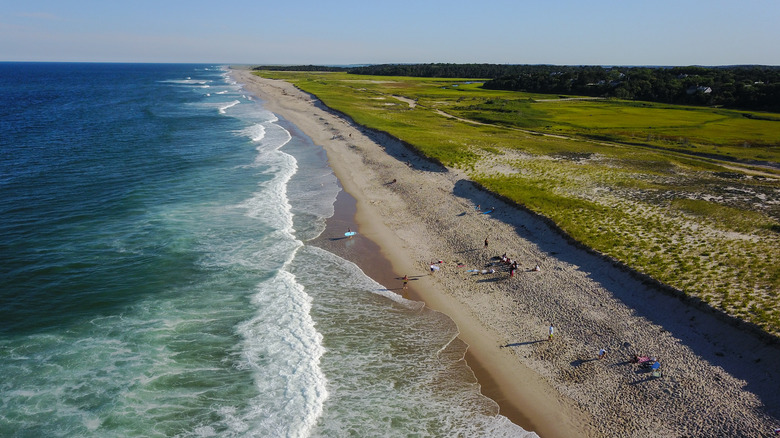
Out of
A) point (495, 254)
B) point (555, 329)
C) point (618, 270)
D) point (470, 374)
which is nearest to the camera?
point (470, 374)

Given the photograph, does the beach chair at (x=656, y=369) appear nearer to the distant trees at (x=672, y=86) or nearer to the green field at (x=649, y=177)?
the green field at (x=649, y=177)

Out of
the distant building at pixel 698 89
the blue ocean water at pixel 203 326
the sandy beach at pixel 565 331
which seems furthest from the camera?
the distant building at pixel 698 89

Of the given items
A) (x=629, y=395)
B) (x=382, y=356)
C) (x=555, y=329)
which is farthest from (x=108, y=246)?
(x=629, y=395)

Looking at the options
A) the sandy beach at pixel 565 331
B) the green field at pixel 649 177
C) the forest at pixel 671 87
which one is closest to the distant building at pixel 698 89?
the forest at pixel 671 87

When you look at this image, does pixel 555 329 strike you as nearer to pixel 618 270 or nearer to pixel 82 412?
Answer: pixel 618 270

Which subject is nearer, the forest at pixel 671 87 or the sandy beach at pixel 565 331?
the sandy beach at pixel 565 331

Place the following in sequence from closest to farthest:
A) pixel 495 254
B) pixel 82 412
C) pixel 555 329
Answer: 1. pixel 82 412
2. pixel 555 329
3. pixel 495 254

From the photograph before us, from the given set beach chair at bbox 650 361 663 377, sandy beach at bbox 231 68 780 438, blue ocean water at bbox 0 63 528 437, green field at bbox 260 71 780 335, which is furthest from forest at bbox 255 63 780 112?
blue ocean water at bbox 0 63 528 437
